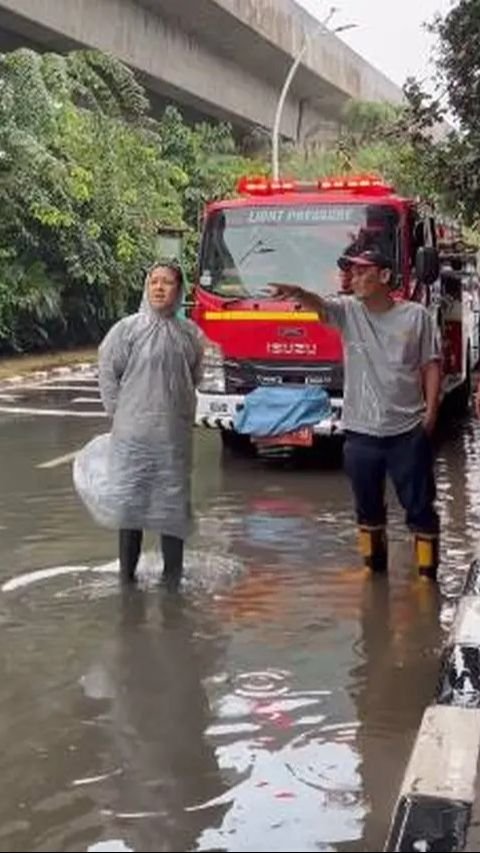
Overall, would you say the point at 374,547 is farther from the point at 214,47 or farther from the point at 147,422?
the point at 214,47

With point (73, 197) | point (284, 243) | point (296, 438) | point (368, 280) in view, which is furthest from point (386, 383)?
point (73, 197)

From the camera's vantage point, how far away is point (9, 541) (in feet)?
26.9

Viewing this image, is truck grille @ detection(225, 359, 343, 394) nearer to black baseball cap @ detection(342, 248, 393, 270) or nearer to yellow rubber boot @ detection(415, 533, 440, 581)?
yellow rubber boot @ detection(415, 533, 440, 581)

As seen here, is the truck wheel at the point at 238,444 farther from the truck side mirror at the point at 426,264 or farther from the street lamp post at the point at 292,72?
the street lamp post at the point at 292,72

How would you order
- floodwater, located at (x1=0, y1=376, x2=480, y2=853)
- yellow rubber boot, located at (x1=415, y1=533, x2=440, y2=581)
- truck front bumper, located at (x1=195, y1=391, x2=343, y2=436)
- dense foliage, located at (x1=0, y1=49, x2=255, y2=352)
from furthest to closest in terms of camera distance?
dense foliage, located at (x1=0, y1=49, x2=255, y2=352), truck front bumper, located at (x1=195, y1=391, x2=343, y2=436), yellow rubber boot, located at (x1=415, y1=533, x2=440, y2=581), floodwater, located at (x1=0, y1=376, x2=480, y2=853)

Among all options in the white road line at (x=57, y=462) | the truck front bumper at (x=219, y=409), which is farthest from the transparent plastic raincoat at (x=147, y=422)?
the white road line at (x=57, y=462)

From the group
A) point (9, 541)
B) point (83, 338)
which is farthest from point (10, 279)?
point (9, 541)

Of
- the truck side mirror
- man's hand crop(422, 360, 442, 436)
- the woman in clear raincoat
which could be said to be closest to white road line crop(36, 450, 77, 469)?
the truck side mirror

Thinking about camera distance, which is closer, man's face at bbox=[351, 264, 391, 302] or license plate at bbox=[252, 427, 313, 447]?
man's face at bbox=[351, 264, 391, 302]

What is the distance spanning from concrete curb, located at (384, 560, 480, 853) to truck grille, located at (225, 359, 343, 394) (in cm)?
Answer: 532

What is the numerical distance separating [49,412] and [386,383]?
9.65 meters

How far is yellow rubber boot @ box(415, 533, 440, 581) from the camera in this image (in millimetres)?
6922

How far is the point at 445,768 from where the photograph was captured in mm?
4293

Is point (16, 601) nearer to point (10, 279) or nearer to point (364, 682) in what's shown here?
point (364, 682)
